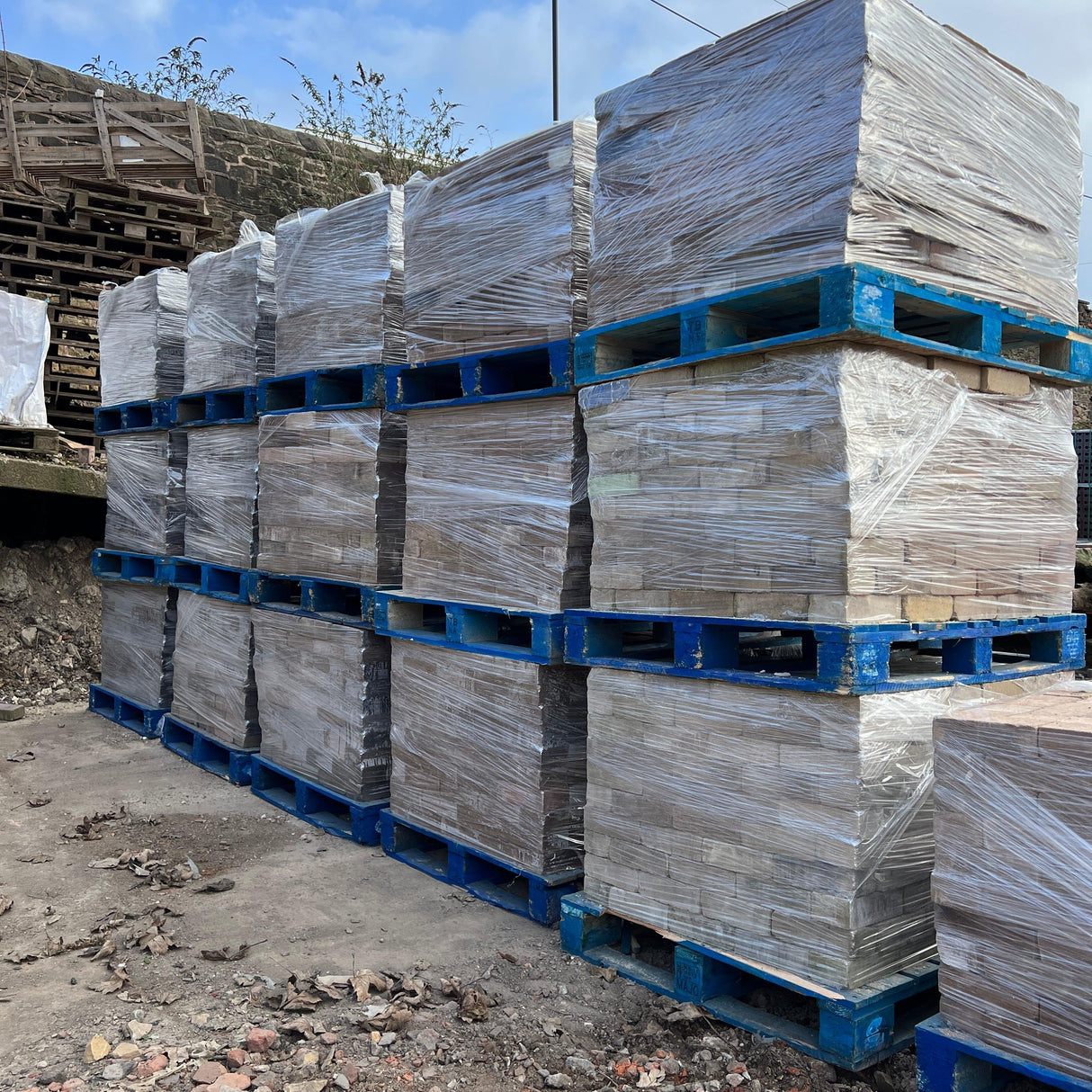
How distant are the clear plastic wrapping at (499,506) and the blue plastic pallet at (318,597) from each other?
1.14 ft

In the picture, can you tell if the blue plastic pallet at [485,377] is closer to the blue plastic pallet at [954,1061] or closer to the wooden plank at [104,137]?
the blue plastic pallet at [954,1061]

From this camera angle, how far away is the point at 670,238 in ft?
9.86

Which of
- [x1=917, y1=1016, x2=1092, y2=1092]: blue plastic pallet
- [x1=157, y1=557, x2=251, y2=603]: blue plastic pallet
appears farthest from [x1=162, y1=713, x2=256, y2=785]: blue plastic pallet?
[x1=917, y1=1016, x2=1092, y2=1092]: blue plastic pallet

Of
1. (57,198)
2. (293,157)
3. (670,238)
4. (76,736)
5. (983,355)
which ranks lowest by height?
(76,736)

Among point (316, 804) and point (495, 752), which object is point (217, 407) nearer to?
point (316, 804)

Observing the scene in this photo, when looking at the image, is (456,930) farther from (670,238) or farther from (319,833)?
(670,238)

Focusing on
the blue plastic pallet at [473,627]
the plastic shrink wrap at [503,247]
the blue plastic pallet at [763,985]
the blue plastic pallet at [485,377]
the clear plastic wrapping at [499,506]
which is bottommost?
the blue plastic pallet at [763,985]

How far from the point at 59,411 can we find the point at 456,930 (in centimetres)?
766

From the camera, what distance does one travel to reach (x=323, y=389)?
4.69 m

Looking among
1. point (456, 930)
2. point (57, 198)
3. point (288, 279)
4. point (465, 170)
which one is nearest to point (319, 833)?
point (456, 930)

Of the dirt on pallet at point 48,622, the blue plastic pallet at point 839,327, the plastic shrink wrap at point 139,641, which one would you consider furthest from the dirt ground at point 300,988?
the dirt on pallet at point 48,622

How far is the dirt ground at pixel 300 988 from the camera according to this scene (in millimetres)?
2594

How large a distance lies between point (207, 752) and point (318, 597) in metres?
1.64

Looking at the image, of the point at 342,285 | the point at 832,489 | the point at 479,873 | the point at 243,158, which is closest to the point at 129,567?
the point at 342,285
